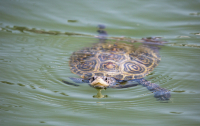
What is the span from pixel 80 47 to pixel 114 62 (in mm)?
1686

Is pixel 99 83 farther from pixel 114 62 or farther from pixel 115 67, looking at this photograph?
pixel 114 62

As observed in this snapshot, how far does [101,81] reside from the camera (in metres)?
3.69

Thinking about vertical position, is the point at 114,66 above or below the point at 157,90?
above

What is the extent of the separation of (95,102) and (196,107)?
1808 mm

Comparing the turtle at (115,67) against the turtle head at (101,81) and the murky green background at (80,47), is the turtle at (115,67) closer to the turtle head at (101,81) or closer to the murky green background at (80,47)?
the turtle head at (101,81)

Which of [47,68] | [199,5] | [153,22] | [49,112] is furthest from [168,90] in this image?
[199,5]

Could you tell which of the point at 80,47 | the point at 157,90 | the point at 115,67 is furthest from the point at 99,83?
the point at 80,47

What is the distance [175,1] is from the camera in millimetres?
8008

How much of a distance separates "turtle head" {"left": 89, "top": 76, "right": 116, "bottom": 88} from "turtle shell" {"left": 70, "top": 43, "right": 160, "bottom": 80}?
21cm

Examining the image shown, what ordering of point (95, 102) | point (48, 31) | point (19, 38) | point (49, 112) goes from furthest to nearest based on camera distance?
point (48, 31) → point (19, 38) → point (95, 102) → point (49, 112)

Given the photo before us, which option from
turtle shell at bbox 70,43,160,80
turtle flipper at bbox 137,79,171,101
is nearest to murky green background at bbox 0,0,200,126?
turtle flipper at bbox 137,79,171,101

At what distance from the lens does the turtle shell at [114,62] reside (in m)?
4.14

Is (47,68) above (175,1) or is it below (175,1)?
below

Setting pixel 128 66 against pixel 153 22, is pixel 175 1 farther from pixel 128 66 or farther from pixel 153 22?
pixel 128 66
